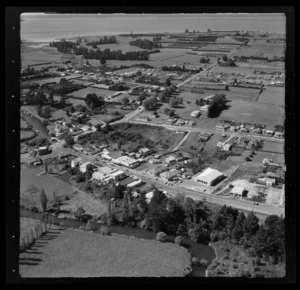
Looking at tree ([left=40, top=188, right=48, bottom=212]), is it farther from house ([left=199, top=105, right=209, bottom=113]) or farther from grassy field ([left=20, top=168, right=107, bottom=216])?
house ([left=199, top=105, right=209, bottom=113])

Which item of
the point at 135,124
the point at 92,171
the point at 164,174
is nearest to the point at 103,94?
the point at 135,124

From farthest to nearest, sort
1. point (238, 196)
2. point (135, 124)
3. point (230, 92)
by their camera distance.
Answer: point (230, 92), point (135, 124), point (238, 196)

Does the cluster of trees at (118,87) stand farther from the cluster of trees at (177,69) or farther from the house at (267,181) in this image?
the house at (267,181)

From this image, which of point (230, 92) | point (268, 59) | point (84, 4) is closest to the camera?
point (84, 4)

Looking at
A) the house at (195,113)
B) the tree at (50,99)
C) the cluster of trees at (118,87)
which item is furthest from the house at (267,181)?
the tree at (50,99)

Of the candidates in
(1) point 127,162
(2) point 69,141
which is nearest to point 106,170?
(1) point 127,162

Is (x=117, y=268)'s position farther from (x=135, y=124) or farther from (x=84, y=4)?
(x=135, y=124)
